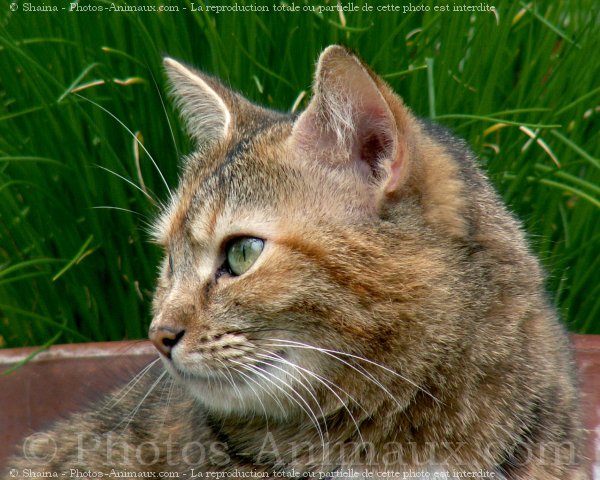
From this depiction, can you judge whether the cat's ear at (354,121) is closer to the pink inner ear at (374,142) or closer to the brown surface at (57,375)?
the pink inner ear at (374,142)

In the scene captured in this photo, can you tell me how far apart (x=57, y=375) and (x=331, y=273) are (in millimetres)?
1224

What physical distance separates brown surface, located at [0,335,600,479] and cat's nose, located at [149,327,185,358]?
0.77 m

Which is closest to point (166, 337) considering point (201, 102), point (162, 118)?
point (201, 102)

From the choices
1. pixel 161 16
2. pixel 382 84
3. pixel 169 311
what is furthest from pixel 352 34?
pixel 169 311

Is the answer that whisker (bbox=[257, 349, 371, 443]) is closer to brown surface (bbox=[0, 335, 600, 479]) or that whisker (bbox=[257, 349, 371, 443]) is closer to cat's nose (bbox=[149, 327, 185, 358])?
cat's nose (bbox=[149, 327, 185, 358])

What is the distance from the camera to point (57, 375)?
8.67 ft

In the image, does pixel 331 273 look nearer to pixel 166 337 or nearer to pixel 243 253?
pixel 243 253

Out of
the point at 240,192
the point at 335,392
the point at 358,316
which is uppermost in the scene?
the point at 240,192

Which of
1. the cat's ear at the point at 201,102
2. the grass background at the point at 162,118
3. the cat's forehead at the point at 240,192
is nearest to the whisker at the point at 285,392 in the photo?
the cat's forehead at the point at 240,192

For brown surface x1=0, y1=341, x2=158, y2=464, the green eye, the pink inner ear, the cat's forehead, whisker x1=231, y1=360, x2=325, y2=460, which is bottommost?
brown surface x1=0, y1=341, x2=158, y2=464

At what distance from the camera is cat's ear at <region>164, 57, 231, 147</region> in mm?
2262

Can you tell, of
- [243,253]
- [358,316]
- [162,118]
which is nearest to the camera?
[358,316]

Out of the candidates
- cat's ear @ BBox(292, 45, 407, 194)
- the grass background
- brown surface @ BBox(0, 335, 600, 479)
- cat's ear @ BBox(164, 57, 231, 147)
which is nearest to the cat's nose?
cat's ear @ BBox(292, 45, 407, 194)

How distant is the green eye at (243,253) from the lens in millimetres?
1843
